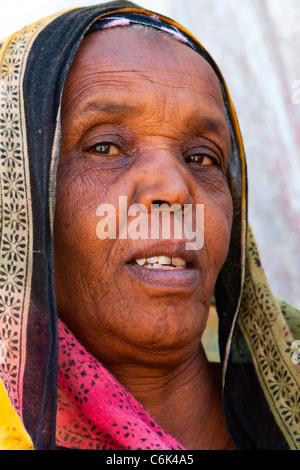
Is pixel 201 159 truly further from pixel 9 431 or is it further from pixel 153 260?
pixel 9 431

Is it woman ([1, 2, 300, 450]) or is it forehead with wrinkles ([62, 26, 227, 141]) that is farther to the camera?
forehead with wrinkles ([62, 26, 227, 141])

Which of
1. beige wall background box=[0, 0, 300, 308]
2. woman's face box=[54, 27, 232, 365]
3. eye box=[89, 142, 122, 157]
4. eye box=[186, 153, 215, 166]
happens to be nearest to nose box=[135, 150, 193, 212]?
woman's face box=[54, 27, 232, 365]

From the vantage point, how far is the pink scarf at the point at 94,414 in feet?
6.20

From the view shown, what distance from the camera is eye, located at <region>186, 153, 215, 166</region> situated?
2398mm

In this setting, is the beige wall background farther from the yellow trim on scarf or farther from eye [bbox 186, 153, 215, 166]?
the yellow trim on scarf

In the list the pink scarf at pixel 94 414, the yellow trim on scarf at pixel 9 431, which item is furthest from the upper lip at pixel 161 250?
the yellow trim on scarf at pixel 9 431

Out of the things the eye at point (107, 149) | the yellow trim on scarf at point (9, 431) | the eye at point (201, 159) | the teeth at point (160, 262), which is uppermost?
the eye at point (201, 159)

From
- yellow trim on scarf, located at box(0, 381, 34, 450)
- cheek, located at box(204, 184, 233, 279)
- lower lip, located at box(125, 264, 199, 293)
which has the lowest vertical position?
yellow trim on scarf, located at box(0, 381, 34, 450)

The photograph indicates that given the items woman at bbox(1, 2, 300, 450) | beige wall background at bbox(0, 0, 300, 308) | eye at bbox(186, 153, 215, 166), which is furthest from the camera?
beige wall background at bbox(0, 0, 300, 308)

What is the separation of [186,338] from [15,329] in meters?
0.57

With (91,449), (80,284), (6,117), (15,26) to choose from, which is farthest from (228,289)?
(15,26)

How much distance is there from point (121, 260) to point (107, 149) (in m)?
0.40

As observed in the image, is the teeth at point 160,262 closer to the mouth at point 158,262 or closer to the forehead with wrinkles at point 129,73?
the mouth at point 158,262

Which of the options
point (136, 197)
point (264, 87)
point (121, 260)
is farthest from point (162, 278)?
point (264, 87)
